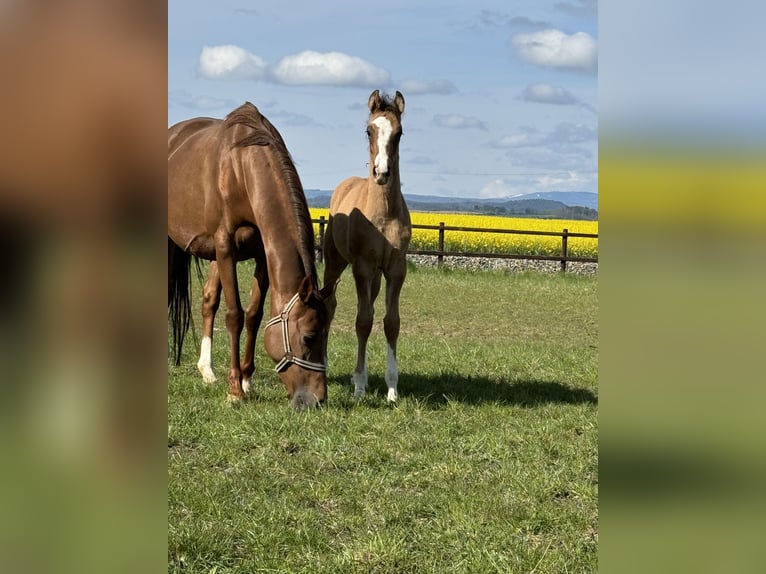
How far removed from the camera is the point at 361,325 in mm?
7344

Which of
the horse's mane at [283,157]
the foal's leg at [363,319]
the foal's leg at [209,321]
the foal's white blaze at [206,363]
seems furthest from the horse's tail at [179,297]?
the foal's leg at [363,319]

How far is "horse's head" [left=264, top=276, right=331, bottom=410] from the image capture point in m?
6.07

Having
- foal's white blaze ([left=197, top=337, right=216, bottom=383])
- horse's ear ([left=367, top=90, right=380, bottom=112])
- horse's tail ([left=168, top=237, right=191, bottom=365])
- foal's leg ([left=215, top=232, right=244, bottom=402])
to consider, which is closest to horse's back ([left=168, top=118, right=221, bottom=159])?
horse's tail ([left=168, top=237, right=191, bottom=365])

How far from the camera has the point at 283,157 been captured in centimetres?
665

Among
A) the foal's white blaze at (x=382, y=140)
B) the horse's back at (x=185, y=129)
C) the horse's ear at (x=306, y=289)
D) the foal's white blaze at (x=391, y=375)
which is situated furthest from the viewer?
the horse's back at (x=185, y=129)

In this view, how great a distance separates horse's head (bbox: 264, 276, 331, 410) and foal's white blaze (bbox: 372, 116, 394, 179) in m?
1.24

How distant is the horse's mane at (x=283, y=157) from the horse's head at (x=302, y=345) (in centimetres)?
23

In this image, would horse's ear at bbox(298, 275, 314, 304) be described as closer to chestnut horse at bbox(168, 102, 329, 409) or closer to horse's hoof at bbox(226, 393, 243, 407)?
chestnut horse at bbox(168, 102, 329, 409)

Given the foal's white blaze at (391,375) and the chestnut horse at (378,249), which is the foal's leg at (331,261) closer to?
the chestnut horse at (378,249)

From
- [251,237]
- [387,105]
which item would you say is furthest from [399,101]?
[251,237]

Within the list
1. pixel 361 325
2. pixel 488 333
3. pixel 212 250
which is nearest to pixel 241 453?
pixel 361 325

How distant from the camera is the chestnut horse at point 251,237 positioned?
6.13m
